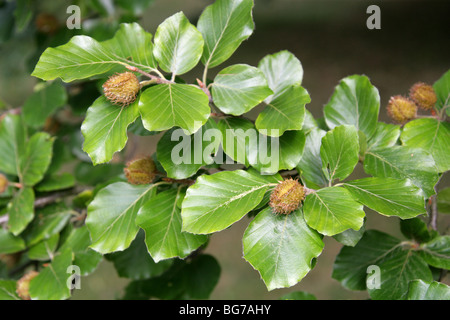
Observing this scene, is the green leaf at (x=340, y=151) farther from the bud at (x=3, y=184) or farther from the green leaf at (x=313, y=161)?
the bud at (x=3, y=184)

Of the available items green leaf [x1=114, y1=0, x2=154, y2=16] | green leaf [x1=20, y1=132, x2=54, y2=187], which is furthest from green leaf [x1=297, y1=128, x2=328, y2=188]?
green leaf [x1=114, y1=0, x2=154, y2=16]

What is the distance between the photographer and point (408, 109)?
64 centimetres

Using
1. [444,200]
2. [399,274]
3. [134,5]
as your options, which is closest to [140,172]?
[399,274]

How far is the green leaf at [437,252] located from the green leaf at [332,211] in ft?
0.71

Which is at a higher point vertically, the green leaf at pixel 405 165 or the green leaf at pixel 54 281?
the green leaf at pixel 405 165

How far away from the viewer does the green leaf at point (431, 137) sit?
0.57m

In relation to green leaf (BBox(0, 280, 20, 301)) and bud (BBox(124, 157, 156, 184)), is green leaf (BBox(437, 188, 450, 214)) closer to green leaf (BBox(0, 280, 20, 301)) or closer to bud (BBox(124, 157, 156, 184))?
bud (BBox(124, 157, 156, 184))

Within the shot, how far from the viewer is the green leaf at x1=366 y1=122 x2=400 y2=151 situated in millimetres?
600

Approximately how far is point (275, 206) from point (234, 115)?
125 millimetres

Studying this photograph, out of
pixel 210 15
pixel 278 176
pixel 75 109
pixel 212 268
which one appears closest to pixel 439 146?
pixel 278 176

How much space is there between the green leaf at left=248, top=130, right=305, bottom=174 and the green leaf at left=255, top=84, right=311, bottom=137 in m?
0.03

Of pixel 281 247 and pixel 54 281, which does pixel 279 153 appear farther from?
pixel 54 281

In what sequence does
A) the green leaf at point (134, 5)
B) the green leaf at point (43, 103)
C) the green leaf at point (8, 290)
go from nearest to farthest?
1. the green leaf at point (8, 290)
2. the green leaf at point (43, 103)
3. the green leaf at point (134, 5)

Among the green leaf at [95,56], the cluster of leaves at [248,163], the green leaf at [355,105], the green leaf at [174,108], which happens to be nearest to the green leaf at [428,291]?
the cluster of leaves at [248,163]
